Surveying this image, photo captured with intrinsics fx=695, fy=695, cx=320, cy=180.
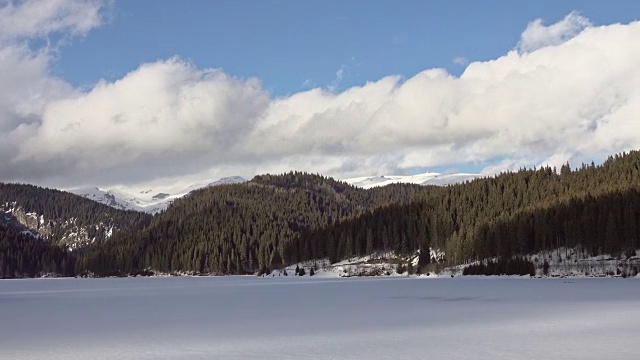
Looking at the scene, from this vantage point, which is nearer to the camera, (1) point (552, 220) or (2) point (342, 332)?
(2) point (342, 332)

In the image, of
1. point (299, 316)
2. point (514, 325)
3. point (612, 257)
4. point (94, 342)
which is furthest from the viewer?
point (612, 257)

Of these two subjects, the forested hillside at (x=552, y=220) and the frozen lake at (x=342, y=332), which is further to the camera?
the forested hillside at (x=552, y=220)

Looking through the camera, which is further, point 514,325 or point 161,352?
point 514,325

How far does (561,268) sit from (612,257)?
9.03 meters

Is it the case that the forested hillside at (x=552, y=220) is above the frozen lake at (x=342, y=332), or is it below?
above

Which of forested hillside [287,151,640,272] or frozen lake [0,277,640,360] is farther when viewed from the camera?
forested hillside [287,151,640,272]

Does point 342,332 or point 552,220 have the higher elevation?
point 552,220

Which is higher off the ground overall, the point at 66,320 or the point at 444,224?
the point at 444,224

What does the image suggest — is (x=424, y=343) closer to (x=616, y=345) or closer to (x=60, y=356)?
(x=616, y=345)

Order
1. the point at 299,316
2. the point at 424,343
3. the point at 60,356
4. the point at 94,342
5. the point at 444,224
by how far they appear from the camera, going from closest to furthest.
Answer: the point at 60,356
the point at 424,343
the point at 94,342
the point at 299,316
the point at 444,224

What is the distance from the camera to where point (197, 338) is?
1300 inches

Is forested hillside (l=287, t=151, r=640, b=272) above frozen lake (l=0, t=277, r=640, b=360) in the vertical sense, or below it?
above

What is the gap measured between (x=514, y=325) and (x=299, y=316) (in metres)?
14.7

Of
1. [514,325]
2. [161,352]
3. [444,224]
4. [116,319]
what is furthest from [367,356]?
[444,224]
